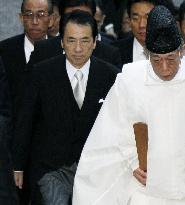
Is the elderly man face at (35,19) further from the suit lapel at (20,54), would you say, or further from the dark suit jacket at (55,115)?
the dark suit jacket at (55,115)

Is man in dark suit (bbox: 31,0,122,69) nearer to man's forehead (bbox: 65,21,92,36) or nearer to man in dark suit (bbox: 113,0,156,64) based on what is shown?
man in dark suit (bbox: 113,0,156,64)

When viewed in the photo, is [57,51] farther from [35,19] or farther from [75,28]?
[35,19]

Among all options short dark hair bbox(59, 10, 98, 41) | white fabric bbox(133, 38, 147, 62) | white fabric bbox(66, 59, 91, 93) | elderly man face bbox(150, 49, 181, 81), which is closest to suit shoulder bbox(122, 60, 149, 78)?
elderly man face bbox(150, 49, 181, 81)

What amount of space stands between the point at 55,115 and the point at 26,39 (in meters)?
1.71

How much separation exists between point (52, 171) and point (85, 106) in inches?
21.4

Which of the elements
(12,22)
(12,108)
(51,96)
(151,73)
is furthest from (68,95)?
(12,22)

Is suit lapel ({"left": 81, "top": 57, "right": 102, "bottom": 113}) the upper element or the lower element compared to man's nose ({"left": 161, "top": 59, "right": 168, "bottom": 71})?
lower

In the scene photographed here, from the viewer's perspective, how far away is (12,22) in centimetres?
1259

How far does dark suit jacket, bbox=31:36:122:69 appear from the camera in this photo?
9.52 m

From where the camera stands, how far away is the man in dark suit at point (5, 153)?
8.66 meters

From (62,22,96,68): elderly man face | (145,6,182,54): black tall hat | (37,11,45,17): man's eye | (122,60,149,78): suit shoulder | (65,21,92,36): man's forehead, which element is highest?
(145,6,182,54): black tall hat

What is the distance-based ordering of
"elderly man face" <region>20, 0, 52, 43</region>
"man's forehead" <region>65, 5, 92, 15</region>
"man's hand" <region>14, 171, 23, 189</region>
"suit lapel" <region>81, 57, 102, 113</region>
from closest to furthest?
"suit lapel" <region>81, 57, 102, 113</region> < "man's hand" <region>14, 171, 23, 189</region> < "man's forehead" <region>65, 5, 92, 15</region> < "elderly man face" <region>20, 0, 52, 43</region>

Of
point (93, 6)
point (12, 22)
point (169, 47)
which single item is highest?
point (169, 47)

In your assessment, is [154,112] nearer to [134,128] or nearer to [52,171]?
[134,128]
